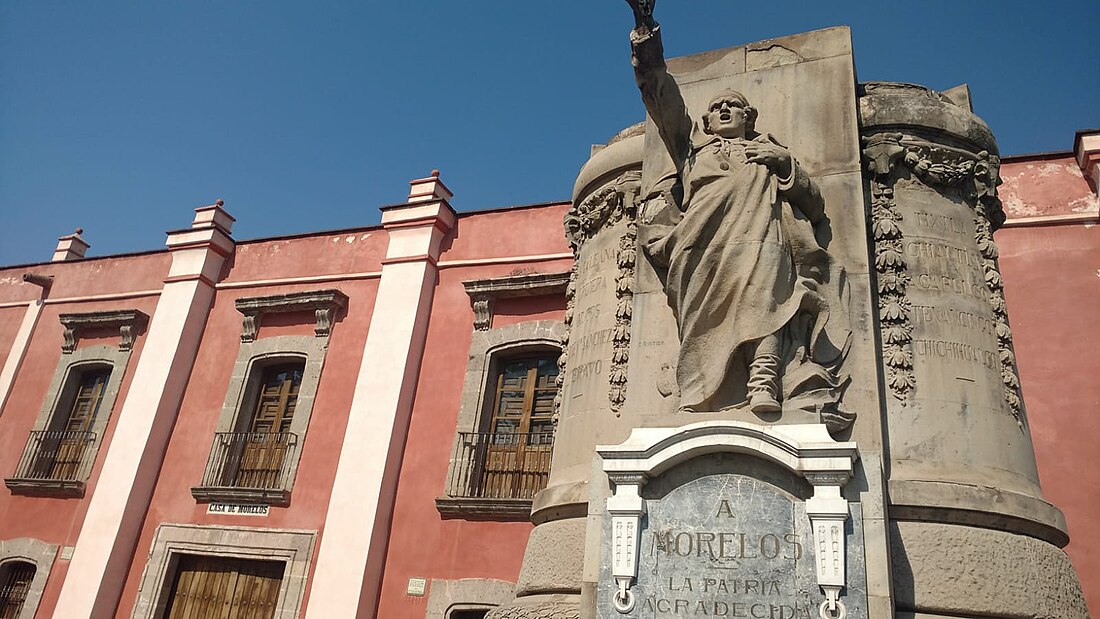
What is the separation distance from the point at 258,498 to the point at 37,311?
6.76 meters

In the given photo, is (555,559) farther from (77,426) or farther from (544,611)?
(77,426)

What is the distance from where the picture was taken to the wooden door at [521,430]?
981 centimetres

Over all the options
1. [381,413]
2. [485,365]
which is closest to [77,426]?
[381,413]

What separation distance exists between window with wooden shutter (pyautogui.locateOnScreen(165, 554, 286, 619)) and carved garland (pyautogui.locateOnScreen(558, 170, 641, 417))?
6.02 meters

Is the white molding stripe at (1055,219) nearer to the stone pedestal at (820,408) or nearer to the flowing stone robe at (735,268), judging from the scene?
the stone pedestal at (820,408)

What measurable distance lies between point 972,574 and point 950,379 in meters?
1.05

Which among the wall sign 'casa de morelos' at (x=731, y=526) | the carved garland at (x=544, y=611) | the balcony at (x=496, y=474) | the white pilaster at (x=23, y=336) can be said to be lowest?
the carved garland at (x=544, y=611)

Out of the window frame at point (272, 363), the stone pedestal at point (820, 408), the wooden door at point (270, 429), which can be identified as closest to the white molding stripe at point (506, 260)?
the window frame at point (272, 363)

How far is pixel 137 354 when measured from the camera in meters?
13.0

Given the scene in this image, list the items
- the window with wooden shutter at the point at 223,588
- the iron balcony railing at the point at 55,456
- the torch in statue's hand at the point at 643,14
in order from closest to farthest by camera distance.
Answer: the torch in statue's hand at the point at 643,14
the window with wooden shutter at the point at 223,588
the iron balcony railing at the point at 55,456

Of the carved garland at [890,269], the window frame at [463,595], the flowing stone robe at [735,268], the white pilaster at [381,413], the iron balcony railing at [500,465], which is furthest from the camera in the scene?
the white pilaster at [381,413]

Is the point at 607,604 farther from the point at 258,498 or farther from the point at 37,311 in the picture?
the point at 37,311

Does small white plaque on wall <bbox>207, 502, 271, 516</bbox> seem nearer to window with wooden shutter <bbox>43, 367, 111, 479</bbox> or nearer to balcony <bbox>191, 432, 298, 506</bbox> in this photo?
balcony <bbox>191, 432, 298, 506</bbox>

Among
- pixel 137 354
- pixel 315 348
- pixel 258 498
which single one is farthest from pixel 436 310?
pixel 137 354
